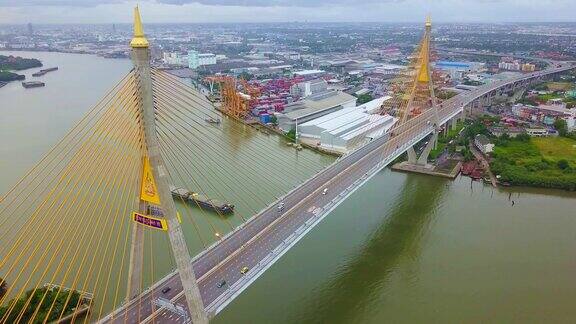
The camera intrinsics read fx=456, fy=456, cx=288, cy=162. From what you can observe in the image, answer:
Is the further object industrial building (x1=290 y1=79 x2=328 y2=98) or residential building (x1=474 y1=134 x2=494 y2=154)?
industrial building (x1=290 y1=79 x2=328 y2=98)

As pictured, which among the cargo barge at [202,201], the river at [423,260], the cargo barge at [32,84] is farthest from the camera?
the cargo barge at [32,84]

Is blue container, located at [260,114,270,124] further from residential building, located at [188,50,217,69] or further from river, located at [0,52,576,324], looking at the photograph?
residential building, located at [188,50,217,69]

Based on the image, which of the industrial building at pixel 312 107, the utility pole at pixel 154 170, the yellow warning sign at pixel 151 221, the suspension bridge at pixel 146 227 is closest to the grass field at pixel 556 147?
the suspension bridge at pixel 146 227

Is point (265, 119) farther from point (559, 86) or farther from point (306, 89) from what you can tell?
point (559, 86)

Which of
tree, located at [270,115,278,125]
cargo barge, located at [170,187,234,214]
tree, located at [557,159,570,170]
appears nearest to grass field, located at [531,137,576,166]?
tree, located at [557,159,570,170]

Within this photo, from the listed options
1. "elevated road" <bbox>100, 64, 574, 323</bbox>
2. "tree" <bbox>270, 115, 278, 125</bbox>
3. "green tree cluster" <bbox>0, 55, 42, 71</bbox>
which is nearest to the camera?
"elevated road" <bbox>100, 64, 574, 323</bbox>

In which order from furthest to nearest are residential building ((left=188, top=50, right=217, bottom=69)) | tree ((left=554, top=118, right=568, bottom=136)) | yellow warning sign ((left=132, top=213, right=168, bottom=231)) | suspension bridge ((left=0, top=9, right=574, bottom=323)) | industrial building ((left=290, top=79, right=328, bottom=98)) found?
residential building ((left=188, top=50, right=217, bottom=69))
industrial building ((left=290, top=79, right=328, bottom=98))
tree ((left=554, top=118, right=568, bottom=136))
yellow warning sign ((left=132, top=213, right=168, bottom=231))
suspension bridge ((left=0, top=9, right=574, bottom=323))

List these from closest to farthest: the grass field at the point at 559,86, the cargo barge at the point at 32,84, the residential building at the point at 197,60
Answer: the grass field at the point at 559,86
the cargo barge at the point at 32,84
the residential building at the point at 197,60

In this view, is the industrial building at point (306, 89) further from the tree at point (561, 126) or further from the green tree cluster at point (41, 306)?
the green tree cluster at point (41, 306)
